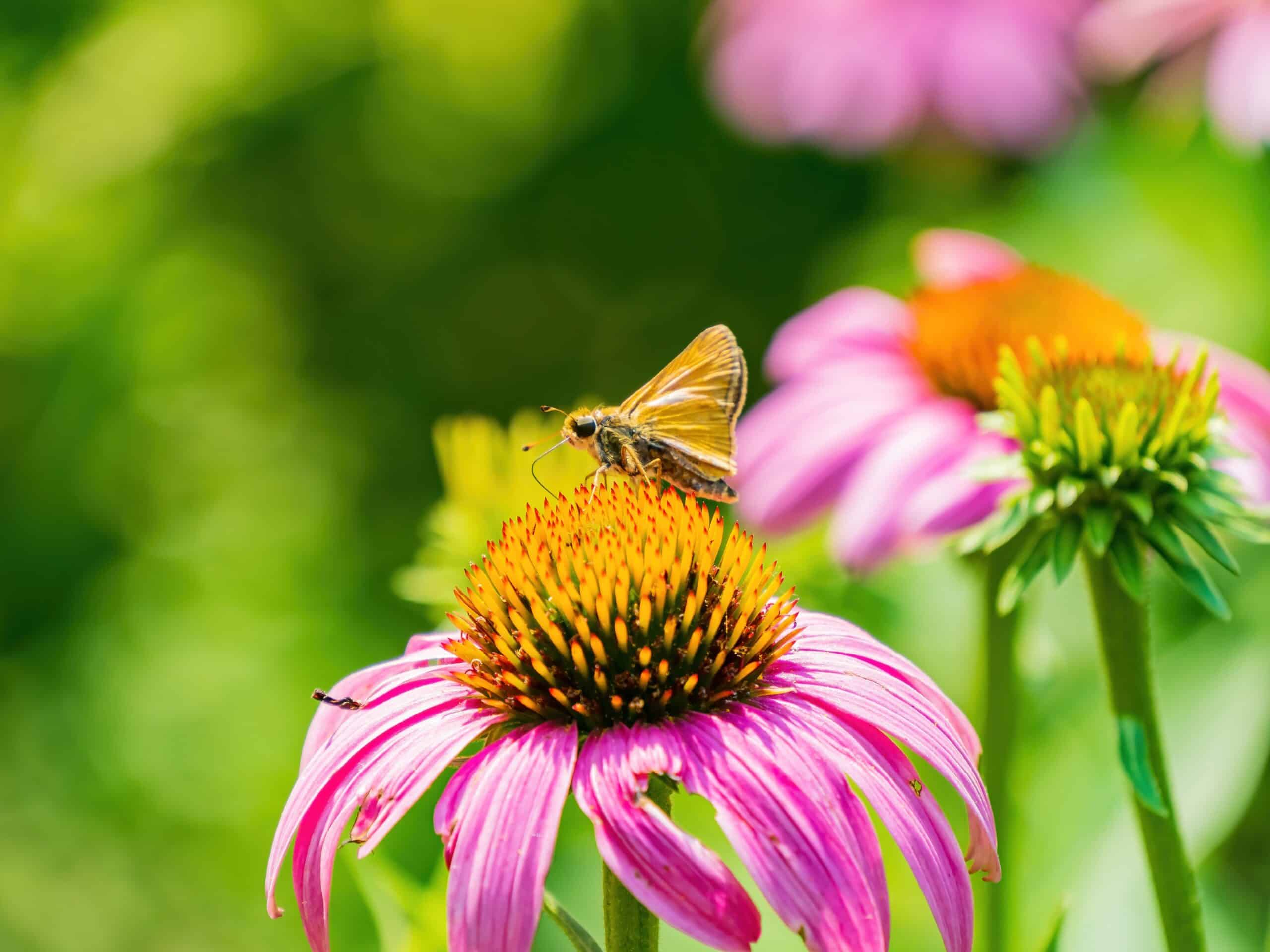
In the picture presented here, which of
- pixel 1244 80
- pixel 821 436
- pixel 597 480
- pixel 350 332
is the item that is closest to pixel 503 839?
pixel 597 480

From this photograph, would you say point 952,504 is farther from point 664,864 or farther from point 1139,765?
point 664,864

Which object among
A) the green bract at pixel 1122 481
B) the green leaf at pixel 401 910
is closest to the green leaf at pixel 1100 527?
the green bract at pixel 1122 481

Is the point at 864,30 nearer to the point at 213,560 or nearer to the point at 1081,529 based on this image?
the point at 213,560

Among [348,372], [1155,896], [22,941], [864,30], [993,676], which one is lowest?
[1155,896]

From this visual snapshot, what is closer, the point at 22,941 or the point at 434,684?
the point at 434,684

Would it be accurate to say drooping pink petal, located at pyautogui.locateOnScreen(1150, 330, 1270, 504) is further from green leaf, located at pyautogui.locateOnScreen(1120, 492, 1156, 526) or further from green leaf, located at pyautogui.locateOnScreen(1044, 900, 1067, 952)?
green leaf, located at pyautogui.locateOnScreen(1044, 900, 1067, 952)

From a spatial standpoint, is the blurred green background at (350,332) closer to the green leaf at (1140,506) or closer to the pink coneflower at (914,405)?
the pink coneflower at (914,405)

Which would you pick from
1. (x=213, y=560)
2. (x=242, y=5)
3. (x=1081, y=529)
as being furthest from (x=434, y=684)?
(x=242, y=5)
